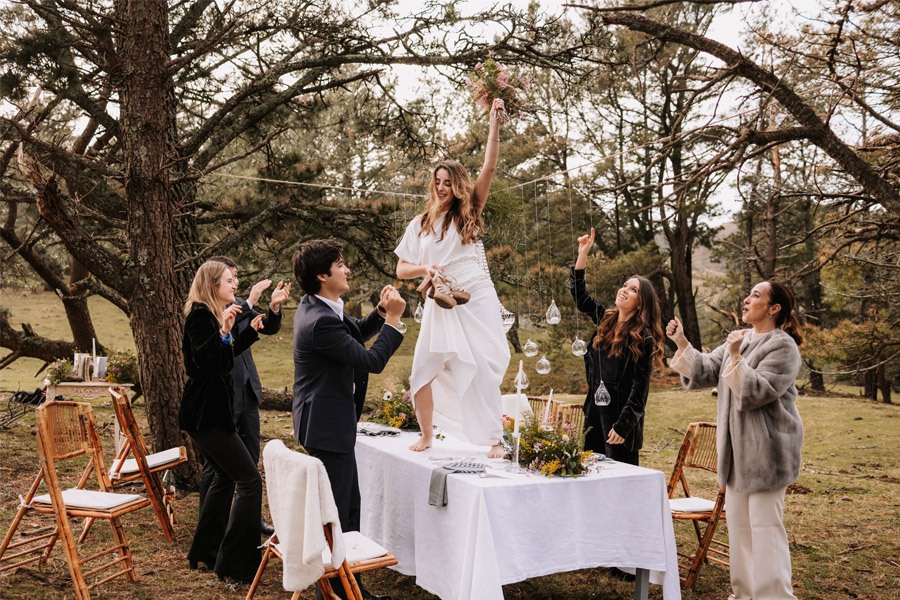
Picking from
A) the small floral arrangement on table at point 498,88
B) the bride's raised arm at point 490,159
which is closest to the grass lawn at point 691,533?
the bride's raised arm at point 490,159

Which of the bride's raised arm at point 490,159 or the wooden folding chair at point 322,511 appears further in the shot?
the bride's raised arm at point 490,159

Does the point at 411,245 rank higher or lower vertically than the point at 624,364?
higher

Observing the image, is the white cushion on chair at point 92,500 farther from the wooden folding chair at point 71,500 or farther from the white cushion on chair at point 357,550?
the white cushion on chair at point 357,550

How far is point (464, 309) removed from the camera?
4.27m

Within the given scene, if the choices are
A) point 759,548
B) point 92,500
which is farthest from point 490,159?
point 92,500

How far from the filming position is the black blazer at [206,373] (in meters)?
4.37

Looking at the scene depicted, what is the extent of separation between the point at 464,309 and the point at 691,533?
3.26m

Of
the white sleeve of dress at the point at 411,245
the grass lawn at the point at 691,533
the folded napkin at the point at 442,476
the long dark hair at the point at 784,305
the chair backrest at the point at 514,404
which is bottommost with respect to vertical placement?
the grass lawn at the point at 691,533

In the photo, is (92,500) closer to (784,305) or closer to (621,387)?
(621,387)

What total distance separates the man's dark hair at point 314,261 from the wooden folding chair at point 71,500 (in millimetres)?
1748

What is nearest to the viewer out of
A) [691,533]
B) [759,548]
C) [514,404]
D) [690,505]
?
[759,548]

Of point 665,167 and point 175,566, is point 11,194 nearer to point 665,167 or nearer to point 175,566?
point 175,566

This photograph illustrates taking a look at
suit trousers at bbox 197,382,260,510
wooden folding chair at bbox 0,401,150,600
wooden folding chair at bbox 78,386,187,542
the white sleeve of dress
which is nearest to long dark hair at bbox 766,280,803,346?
the white sleeve of dress

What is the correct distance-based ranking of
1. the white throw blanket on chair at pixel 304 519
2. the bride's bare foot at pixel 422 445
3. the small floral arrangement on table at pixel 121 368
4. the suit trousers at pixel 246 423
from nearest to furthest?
1. the white throw blanket on chair at pixel 304 519
2. the bride's bare foot at pixel 422 445
3. the suit trousers at pixel 246 423
4. the small floral arrangement on table at pixel 121 368
